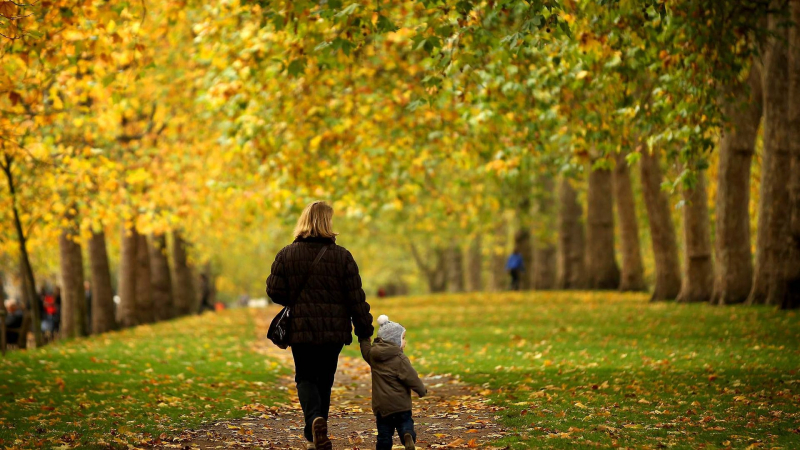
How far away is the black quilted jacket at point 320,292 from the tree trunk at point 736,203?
14.3 metres

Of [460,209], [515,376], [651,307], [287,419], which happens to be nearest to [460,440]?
[287,419]

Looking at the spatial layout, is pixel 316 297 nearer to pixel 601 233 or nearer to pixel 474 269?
pixel 601 233

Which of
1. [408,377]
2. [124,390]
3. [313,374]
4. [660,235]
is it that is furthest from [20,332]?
[660,235]

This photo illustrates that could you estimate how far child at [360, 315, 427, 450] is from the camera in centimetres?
726

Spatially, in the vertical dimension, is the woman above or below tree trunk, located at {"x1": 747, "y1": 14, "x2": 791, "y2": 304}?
below

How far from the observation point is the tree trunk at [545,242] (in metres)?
35.4

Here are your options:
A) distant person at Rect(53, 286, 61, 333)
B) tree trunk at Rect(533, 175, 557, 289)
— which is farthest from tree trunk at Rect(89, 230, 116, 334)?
tree trunk at Rect(533, 175, 557, 289)

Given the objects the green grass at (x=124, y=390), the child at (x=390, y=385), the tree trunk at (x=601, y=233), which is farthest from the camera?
the tree trunk at (x=601, y=233)

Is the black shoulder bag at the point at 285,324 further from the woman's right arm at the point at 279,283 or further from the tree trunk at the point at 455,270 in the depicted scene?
the tree trunk at the point at 455,270

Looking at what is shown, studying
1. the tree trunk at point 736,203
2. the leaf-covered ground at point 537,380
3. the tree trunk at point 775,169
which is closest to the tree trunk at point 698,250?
the leaf-covered ground at point 537,380

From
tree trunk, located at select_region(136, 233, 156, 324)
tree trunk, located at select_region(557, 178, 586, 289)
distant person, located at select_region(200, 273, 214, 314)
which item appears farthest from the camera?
distant person, located at select_region(200, 273, 214, 314)

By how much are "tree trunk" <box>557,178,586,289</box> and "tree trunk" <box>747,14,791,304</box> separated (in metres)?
14.5

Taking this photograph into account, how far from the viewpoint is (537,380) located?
11.7 meters

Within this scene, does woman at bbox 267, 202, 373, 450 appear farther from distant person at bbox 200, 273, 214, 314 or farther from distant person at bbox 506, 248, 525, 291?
distant person at bbox 200, 273, 214, 314
